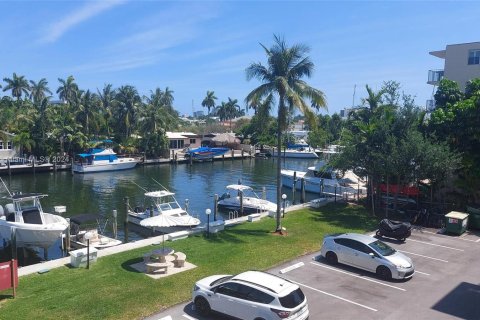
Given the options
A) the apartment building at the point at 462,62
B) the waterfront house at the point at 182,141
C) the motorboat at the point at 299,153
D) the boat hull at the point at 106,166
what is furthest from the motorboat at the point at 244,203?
the motorboat at the point at 299,153

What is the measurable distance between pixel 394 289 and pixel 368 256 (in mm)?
1877

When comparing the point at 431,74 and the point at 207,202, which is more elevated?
the point at 431,74

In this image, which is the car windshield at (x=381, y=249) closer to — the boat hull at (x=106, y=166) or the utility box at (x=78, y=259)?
the utility box at (x=78, y=259)

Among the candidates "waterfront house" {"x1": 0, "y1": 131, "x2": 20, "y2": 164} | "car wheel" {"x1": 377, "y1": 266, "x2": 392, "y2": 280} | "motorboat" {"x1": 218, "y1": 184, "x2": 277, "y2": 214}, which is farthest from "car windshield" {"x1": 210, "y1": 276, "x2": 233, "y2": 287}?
"waterfront house" {"x1": 0, "y1": 131, "x2": 20, "y2": 164}

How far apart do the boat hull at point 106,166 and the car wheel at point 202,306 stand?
179 ft

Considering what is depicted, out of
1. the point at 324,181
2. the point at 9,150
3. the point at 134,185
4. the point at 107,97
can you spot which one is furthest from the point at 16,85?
the point at 324,181

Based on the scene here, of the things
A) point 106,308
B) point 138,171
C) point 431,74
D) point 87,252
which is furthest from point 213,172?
point 106,308

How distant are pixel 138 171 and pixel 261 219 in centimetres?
4402

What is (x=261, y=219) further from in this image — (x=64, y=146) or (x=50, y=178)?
(x=64, y=146)

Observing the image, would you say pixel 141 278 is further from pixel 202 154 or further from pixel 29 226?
pixel 202 154

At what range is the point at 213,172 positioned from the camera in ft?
226

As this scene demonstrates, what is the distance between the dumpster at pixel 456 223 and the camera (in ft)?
82.8

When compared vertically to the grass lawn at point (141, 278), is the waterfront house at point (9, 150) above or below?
above

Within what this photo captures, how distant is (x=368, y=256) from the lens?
59.3 feet
